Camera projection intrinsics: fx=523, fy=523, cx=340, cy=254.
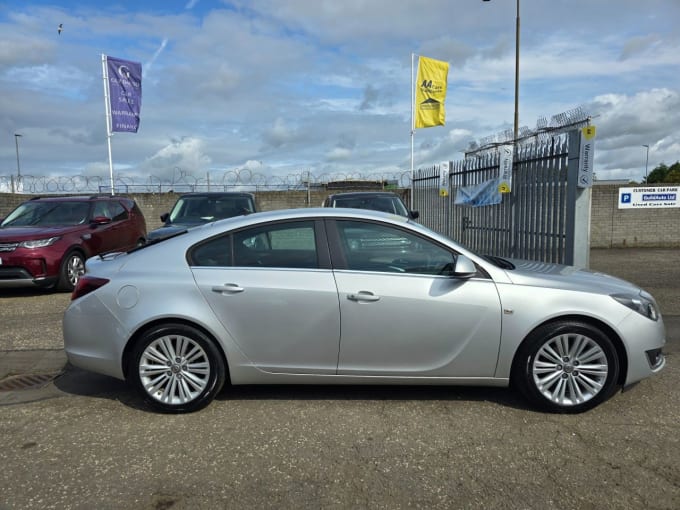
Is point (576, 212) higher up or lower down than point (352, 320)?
higher up

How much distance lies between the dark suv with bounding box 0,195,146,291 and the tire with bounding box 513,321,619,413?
768cm

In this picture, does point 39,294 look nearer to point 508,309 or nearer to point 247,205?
point 247,205

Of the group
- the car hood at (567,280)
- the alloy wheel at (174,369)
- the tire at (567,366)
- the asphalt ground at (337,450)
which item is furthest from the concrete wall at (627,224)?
the alloy wheel at (174,369)

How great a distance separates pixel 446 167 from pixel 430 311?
30.8 ft

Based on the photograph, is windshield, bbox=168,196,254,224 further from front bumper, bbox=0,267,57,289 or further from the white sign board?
the white sign board

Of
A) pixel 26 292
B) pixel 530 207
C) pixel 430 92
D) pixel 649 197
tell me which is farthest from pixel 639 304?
pixel 430 92

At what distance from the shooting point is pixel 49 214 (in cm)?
969

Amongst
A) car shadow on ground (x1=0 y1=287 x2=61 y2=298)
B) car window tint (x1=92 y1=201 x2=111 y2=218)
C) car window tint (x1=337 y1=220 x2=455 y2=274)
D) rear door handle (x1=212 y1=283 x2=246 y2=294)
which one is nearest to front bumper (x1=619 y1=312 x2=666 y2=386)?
car window tint (x1=337 y1=220 x2=455 y2=274)

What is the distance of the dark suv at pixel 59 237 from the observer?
833 centimetres

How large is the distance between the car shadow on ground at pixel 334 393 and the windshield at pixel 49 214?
580 cm

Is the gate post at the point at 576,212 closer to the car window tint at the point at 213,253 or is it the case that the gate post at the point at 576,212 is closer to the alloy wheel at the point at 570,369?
the alloy wheel at the point at 570,369

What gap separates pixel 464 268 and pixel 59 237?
7.54 metres

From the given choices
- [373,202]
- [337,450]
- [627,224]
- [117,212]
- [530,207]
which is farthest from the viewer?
[627,224]

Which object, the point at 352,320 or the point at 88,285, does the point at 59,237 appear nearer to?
the point at 88,285
